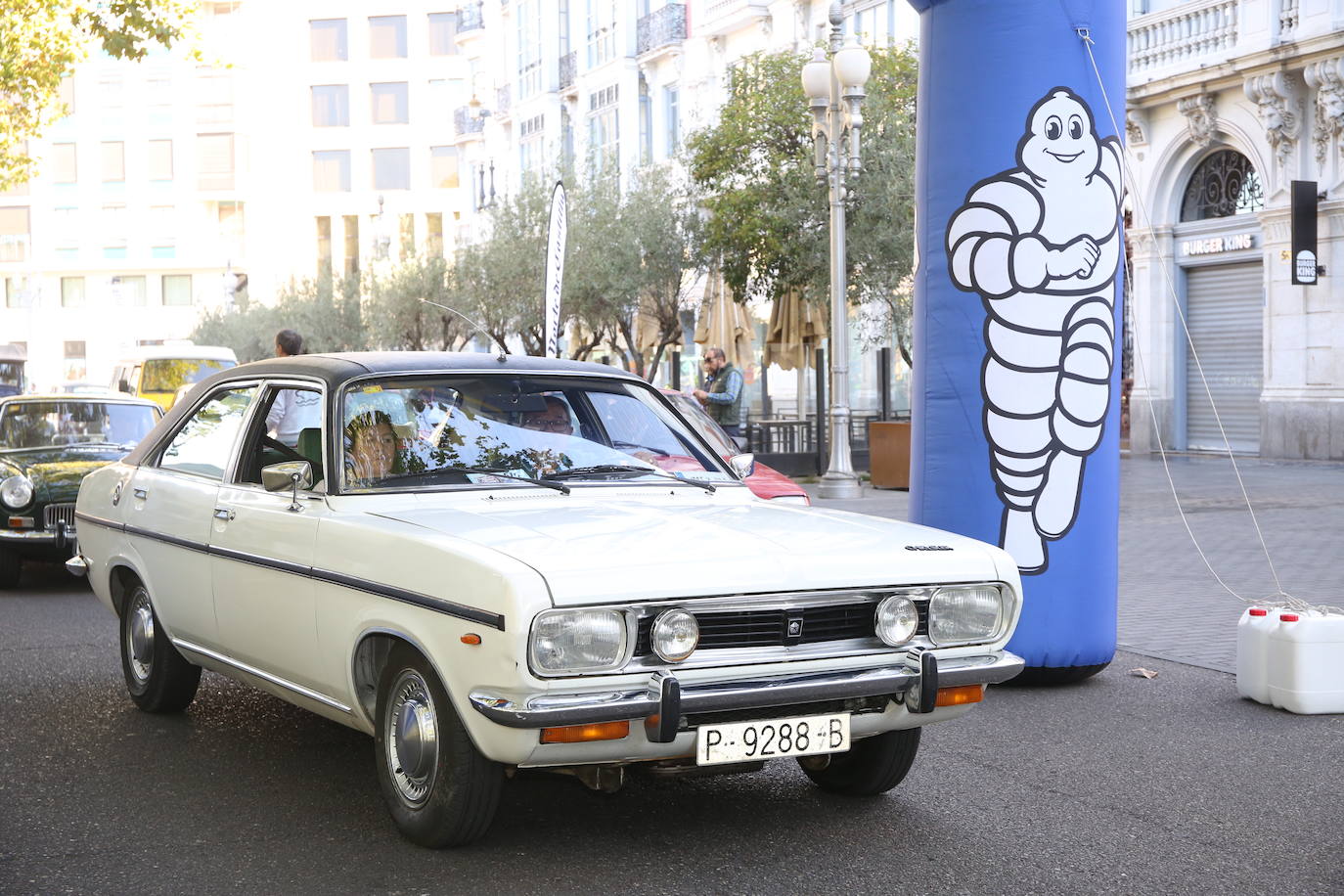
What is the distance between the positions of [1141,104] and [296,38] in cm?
6524

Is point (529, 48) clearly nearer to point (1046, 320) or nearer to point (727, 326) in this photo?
point (727, 326)

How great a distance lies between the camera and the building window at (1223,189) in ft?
83.8

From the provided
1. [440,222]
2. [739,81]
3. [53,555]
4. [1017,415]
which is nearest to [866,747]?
[1017,415]

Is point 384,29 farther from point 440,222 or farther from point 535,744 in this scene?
point 535,744

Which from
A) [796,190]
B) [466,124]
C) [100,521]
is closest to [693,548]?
[100,521]

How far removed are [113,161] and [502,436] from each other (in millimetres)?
85483

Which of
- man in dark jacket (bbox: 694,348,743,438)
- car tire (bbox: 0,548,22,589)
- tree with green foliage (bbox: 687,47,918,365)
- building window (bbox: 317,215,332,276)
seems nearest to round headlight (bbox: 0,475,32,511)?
car tire (bbox: 0,548,22,589)

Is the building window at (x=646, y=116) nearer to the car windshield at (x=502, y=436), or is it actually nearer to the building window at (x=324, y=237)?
the car windshield at (x=502, y=436)

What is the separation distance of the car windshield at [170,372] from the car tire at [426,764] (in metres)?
21.9

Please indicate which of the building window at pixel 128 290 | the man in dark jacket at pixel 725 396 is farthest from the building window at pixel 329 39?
the man in dark jacket at pixel 725 396

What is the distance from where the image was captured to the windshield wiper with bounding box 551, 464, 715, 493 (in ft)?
18.7

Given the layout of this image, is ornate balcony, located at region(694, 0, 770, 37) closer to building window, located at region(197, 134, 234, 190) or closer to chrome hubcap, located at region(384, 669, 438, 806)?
chrome hubcap, located at region(384, 669, 438, 806)

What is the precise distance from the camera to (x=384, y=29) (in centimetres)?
8306

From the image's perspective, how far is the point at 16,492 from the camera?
11750mm
